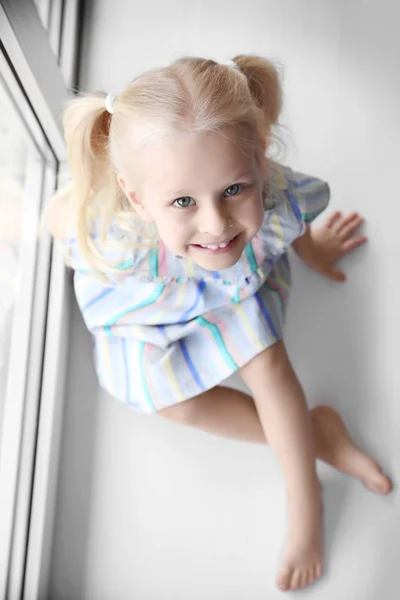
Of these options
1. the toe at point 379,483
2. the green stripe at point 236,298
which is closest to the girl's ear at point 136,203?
the green stripe at point 236,298

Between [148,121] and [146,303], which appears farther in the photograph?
[146,303]

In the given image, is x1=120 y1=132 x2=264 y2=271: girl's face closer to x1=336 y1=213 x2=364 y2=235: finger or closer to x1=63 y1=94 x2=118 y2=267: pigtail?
x1=63 y1=94 x2=118 y2=267: pigtail

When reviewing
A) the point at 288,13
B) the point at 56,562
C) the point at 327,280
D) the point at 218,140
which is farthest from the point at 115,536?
the point at 288,13

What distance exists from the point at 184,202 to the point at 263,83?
0.77 feet

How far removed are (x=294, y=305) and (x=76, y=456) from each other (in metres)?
0.45

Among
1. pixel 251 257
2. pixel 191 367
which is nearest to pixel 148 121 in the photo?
pixel 251 257

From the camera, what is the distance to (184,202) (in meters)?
0.84

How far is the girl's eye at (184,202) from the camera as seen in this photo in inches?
33.0

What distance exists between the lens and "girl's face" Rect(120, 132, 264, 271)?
0.81 metres

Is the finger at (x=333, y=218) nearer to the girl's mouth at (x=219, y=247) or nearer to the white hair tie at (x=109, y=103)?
the girl's mouth at (x=219, y=247)

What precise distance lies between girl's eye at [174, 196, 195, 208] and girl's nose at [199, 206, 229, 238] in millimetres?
18

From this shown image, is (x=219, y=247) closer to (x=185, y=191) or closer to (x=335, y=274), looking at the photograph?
(x=185, y=191)

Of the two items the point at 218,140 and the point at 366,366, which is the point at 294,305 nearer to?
the point at 366,366

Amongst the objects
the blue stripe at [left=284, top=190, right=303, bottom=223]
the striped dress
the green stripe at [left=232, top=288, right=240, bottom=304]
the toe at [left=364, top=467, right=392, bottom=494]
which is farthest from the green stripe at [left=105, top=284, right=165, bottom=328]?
the toe at [left=364, top=467, right=392, bottom=494]
